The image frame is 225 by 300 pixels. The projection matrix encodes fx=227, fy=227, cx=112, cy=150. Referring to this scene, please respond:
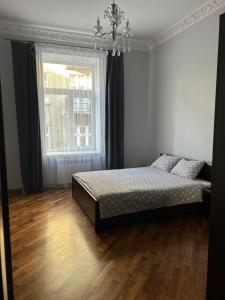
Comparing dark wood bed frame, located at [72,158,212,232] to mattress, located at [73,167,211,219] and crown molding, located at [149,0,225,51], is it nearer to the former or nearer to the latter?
mattress, located at [73,167,211,219]

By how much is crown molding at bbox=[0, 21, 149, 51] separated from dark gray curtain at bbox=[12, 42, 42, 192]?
8.7 inches

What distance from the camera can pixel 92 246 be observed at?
2389 millimetres

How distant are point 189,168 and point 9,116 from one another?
3.22m

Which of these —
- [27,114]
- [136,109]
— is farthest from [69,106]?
[136,109]

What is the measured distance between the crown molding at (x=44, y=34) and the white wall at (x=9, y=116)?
225mm

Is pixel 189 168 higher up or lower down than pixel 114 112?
lower down

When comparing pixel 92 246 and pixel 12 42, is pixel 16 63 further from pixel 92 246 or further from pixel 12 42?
pixel 92 246

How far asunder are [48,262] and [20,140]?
2.55 meters

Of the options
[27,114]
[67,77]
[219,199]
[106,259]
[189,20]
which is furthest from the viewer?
[67,77]

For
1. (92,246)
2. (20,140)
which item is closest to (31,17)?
(20,140)

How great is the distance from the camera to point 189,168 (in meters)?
3.45

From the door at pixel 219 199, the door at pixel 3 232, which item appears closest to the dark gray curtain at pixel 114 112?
the door at pixel 219 199

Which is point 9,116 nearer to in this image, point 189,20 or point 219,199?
point 189,20

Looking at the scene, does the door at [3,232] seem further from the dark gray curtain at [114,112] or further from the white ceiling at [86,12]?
the dark gray curtain at [114,112]
